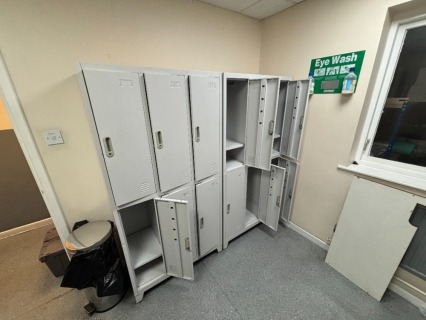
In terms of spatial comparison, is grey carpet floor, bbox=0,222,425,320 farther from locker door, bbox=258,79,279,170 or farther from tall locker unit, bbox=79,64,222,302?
locker door, bbox=258,79,279,170

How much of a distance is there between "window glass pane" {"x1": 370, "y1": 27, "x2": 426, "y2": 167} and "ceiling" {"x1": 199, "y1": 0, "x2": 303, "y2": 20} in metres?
1.04

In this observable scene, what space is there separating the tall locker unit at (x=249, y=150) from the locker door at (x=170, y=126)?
391 millimetres

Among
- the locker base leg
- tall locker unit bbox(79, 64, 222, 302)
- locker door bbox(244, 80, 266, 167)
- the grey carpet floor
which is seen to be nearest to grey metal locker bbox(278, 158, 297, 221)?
the grey carpet floor

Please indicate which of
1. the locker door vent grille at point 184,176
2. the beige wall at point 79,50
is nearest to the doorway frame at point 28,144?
the beige wall at point 79,50

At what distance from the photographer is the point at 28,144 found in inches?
49.6

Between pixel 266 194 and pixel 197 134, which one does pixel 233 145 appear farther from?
pixel 266 194

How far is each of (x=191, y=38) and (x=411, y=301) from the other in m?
2.99

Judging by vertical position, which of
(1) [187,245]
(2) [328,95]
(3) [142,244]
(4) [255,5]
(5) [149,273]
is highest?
(4) [255,5]

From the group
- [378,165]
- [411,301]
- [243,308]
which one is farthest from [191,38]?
[411,301]

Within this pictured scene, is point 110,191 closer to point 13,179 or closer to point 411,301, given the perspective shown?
point 13,179

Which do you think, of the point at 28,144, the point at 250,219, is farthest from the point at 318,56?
the point at 28,144

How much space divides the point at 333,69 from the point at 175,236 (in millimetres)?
1989

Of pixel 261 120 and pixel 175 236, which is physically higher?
pixel 261 120

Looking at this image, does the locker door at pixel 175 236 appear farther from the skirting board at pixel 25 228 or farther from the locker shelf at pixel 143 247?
the skirting board at pixel 25 228
